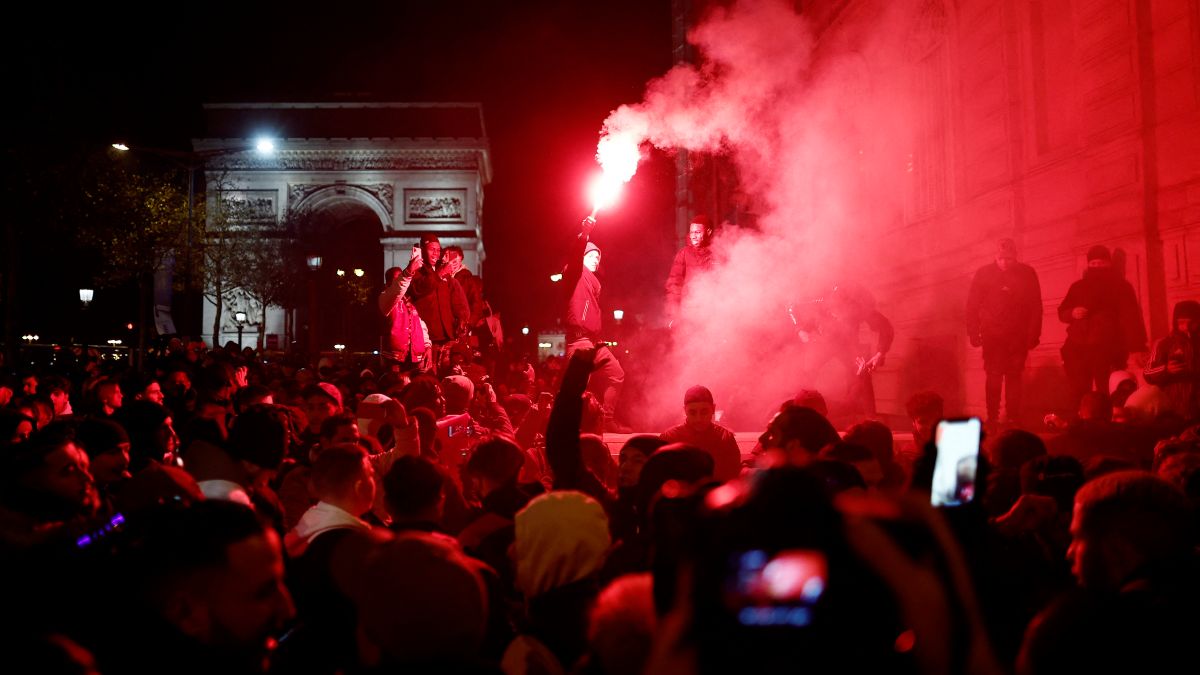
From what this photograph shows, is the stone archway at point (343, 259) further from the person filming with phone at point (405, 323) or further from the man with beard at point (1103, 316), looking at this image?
the man with beard at point (1103, 316)

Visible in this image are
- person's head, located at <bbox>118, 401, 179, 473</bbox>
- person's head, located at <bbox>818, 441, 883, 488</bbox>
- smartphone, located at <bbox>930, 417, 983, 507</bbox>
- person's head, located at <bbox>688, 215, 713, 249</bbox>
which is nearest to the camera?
smartphone, located at <bbox>930, 417, 983, 507</bbox>

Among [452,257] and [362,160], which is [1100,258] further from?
[362,160]

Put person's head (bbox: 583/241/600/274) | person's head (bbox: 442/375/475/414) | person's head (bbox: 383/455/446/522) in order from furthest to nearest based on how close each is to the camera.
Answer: person's head (bbox: 583/241/600/274) < person's head (bbox: 442/375/475/414) < person's head (bbox: 383/455/446/522)

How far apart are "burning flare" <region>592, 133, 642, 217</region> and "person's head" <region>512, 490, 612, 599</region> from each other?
24.0 feet

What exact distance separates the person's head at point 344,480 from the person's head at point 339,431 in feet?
6.32

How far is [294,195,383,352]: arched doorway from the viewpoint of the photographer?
156 feet

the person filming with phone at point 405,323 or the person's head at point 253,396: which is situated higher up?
the person filming with phone at point 405,323

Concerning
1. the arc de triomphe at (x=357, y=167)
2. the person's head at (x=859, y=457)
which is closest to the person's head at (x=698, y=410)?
the person's head at (x=859, y=457)

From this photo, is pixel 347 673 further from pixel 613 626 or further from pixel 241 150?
pixel 241 150

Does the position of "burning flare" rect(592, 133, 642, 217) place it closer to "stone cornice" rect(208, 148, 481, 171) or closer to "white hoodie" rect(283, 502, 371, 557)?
"white hoodie" rect(283, 502, 371, 557)

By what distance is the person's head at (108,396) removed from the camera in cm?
846

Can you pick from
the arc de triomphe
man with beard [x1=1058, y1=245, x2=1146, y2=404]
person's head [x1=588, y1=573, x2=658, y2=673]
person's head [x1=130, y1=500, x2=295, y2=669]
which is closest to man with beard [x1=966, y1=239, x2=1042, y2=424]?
man with beard [x1=1058, y1=245, x2=1146, y2=404]

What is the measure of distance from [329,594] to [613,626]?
5.41 ft

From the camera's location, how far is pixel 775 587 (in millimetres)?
1285
